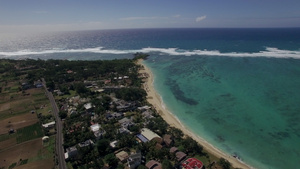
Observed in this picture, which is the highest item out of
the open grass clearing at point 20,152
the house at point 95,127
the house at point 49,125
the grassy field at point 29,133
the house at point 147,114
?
the house at point 147,114

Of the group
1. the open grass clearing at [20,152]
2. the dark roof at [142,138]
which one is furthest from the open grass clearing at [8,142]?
the dark roof at [142,138]

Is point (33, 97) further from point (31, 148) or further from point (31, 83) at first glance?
point (31, 148)

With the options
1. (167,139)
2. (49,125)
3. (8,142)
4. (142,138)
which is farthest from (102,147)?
(8,142)

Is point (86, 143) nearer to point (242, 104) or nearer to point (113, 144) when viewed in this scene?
point (113, 144)

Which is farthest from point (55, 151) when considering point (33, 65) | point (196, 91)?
point (33, 65)

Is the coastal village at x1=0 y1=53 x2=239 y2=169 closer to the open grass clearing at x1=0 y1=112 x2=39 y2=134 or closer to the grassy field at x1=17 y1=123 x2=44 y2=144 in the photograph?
the grassy field at x1=17 y1=123 x2=44 y2=144

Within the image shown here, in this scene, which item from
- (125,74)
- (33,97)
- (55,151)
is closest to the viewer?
(55,151)

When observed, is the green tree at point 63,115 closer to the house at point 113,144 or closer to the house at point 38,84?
the house at point 113,144
